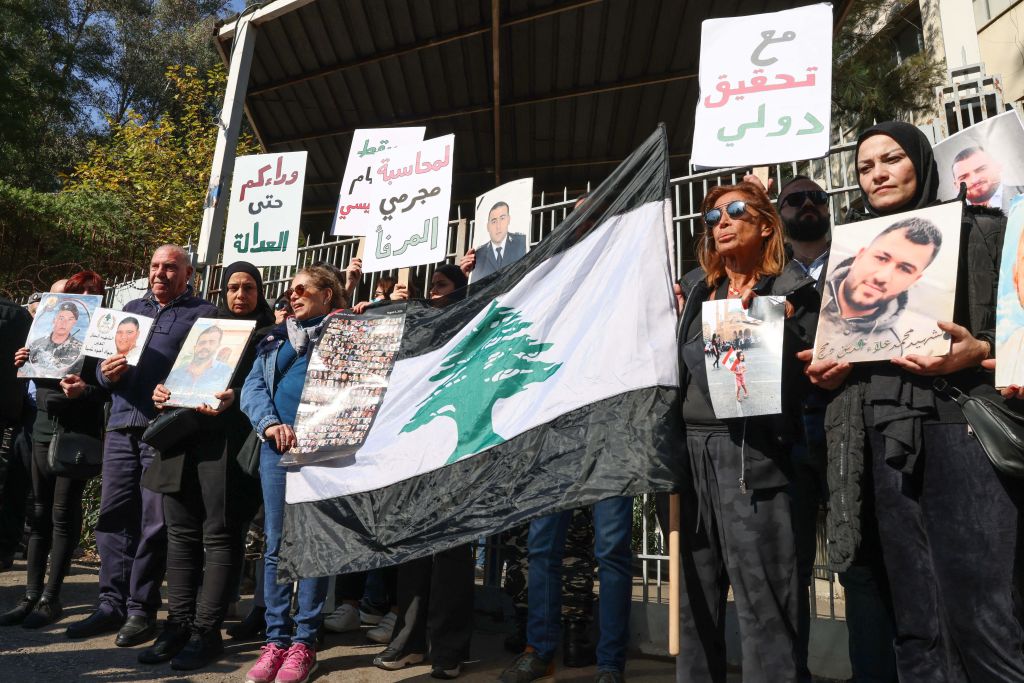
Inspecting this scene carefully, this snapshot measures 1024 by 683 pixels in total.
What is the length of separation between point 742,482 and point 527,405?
0.96m

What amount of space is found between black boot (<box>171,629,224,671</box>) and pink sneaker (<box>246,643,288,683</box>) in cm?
35

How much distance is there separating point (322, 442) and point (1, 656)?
2.10m

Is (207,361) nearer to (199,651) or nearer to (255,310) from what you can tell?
(255,310)

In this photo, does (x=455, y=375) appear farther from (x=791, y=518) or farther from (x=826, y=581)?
(x=826, y=581)

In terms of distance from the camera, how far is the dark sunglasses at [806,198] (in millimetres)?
3615

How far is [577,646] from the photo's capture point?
4113mm

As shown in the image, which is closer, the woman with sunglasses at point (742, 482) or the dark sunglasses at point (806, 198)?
the woman with sunglasses at point (742, 482)

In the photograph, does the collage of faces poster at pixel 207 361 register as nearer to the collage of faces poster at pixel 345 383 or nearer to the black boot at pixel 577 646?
the collage of faces poster at pixel 345 383

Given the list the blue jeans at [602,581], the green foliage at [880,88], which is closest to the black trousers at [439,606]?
the blue jeans at [602,581]

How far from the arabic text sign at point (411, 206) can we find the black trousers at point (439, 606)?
208cm

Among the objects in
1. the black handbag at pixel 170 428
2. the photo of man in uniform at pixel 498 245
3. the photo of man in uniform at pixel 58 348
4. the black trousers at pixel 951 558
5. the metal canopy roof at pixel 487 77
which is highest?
the metal canopy roof at pixel 487 77

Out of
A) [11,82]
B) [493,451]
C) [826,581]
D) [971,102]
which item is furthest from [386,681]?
[11,82]

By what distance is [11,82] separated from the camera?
573 inches

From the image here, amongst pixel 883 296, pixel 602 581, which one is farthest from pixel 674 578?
pixel 602 581
